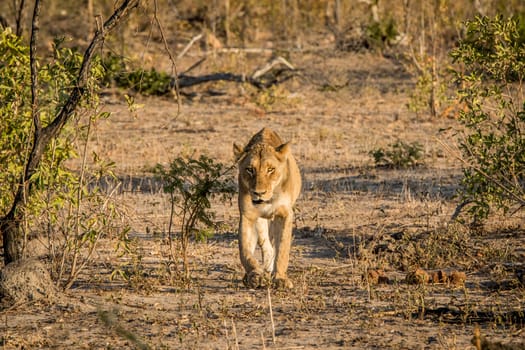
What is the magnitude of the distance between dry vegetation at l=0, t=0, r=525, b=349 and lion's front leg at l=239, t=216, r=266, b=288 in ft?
0.54

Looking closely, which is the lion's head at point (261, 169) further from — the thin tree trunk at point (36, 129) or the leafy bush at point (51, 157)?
the thin tree trunk at point (36, 129)

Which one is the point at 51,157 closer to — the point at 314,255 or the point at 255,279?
the point at 255,279

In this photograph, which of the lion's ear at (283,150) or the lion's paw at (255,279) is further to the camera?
the lion's ear at (283,150)

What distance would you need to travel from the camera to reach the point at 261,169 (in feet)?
24.7

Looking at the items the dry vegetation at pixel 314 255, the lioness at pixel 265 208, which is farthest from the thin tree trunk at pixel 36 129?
the lioness at pixel 265 208

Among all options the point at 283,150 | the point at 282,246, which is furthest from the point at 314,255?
the point at 283,150

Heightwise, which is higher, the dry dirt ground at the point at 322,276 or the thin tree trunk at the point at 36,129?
the thin tree trunk at the point at 36,129

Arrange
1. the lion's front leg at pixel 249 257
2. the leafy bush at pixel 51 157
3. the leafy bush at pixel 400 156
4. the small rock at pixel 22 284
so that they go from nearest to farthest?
the small rock at pixel 22 284
the leafy bush at pixel 51 157
the lion's front leg at pixel 249 257
the leafy bush at pixel 400 156

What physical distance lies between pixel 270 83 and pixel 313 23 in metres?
6.15

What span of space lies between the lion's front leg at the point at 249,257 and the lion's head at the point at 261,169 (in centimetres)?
21

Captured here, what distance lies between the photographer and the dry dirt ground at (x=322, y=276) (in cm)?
610

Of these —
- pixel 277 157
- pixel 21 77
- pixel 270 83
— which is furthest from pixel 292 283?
pixel 270 83

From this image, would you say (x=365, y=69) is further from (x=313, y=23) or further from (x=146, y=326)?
(x=146, y=326)

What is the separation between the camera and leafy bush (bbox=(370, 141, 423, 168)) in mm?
12719
